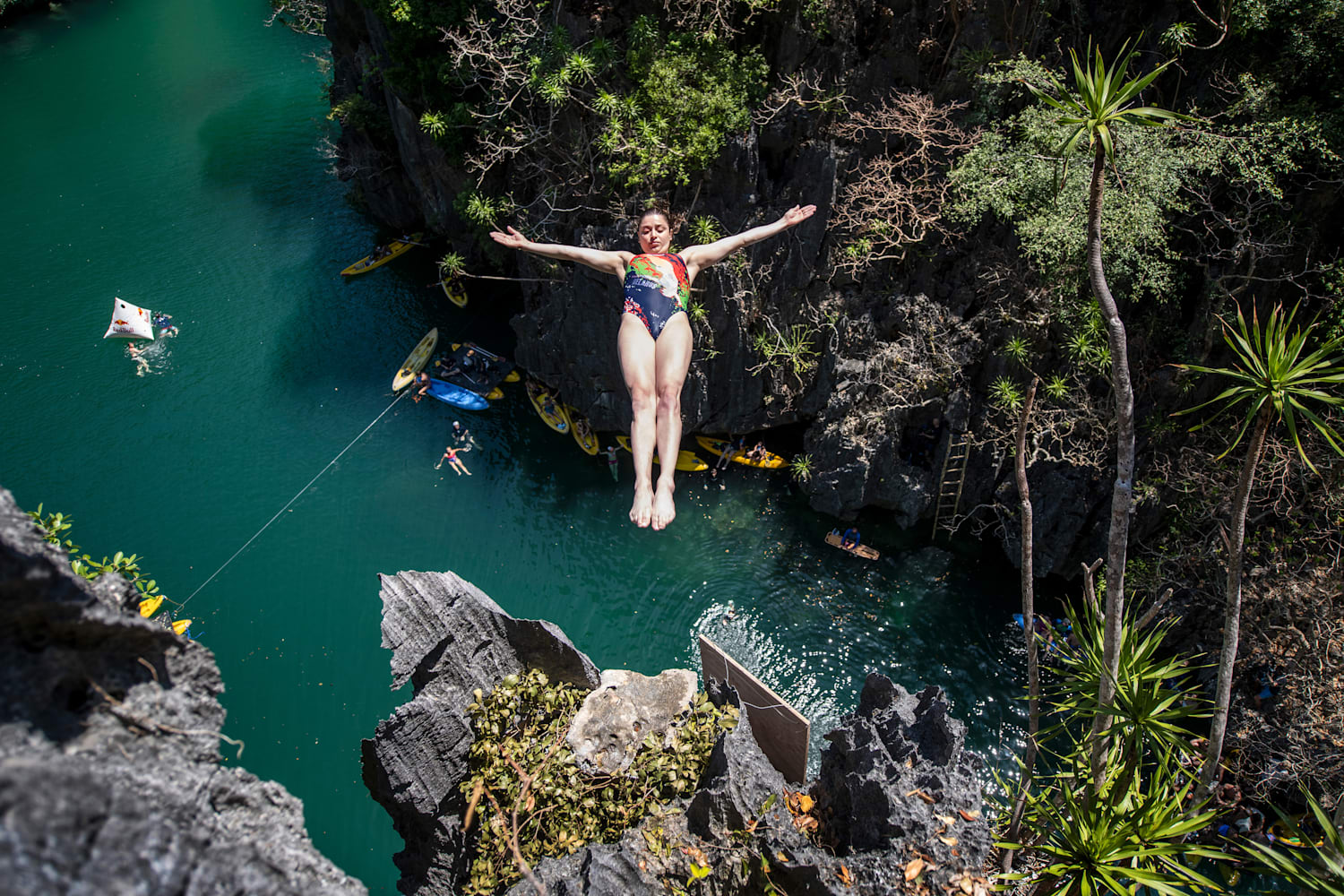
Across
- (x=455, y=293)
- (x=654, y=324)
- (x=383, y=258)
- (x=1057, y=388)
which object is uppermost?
(x=654, y=324)

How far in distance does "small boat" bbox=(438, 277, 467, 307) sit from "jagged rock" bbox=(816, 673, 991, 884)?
55.1 feet

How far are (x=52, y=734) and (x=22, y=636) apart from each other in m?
0.49

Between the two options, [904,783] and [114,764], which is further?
[904,783]

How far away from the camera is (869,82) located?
1680 cm

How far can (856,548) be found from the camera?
1848 centimetres

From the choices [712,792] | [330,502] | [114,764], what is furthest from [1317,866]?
[330,502]

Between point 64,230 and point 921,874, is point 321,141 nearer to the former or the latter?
point 64,230

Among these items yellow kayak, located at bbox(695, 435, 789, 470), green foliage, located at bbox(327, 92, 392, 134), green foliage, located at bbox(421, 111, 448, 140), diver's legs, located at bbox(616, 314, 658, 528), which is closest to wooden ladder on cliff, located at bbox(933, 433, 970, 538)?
yellow kayak, located at bbox(695, 435, 789, 470)

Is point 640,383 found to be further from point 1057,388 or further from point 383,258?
point 383,258

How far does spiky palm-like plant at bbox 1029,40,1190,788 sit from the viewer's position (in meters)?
7.40

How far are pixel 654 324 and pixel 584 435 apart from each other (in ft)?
33.7

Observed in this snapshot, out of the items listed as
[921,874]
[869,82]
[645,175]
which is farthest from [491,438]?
[921,874]

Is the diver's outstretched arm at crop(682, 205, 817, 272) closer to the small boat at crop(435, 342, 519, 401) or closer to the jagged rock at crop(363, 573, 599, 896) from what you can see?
the jagged rock at crop(363, 573, 599, 896)

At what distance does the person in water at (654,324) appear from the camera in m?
9.50
